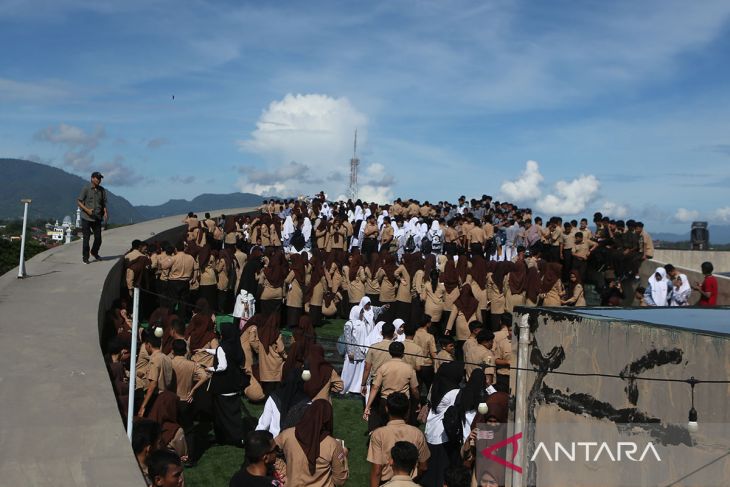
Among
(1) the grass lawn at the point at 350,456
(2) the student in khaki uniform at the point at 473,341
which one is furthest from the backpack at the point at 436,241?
(2) the student in khaki uniform at the point at 473,341

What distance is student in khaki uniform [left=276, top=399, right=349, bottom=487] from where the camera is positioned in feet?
18.5

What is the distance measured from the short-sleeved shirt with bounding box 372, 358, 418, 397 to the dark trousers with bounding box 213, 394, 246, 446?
1.62 meters

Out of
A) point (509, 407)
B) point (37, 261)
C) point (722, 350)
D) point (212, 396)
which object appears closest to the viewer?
point (722, 350)

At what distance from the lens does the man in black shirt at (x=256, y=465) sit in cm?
497

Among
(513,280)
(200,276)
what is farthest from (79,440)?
(513,280)

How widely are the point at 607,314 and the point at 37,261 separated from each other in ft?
30.7

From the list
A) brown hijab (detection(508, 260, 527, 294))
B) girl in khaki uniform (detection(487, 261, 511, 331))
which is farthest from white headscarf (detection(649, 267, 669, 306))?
girl in khaki uniform (detection(487, 261, 511, 331))

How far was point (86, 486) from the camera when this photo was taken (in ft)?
17.7

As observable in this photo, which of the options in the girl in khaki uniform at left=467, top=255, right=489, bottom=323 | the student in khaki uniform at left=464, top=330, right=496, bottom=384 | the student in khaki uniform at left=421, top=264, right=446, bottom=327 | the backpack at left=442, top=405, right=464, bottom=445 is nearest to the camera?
the backpack at left=442, top=405, right=464, bottom=445

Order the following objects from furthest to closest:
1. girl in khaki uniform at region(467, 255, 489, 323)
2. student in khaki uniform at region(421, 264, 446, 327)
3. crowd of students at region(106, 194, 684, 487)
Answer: girl in khaki uniform at region(467, 255, 489, 323) → student in khaki uniform at region(421, 264, 446, 327) → crowd of students at region(106, 194, 684, 487)

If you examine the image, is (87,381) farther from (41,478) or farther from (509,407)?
(509,407)

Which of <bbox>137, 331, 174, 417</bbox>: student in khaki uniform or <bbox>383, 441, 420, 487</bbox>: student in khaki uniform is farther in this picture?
<bbox>137, 331, 174, 417</bbox>: student in khaki uniform

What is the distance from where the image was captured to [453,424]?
7.18 m

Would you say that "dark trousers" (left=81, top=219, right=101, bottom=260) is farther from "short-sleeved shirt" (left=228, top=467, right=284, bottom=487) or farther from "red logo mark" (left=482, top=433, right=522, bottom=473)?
"short-sleeved shirt" (left=228, top=467, right=284, bottom=487)
